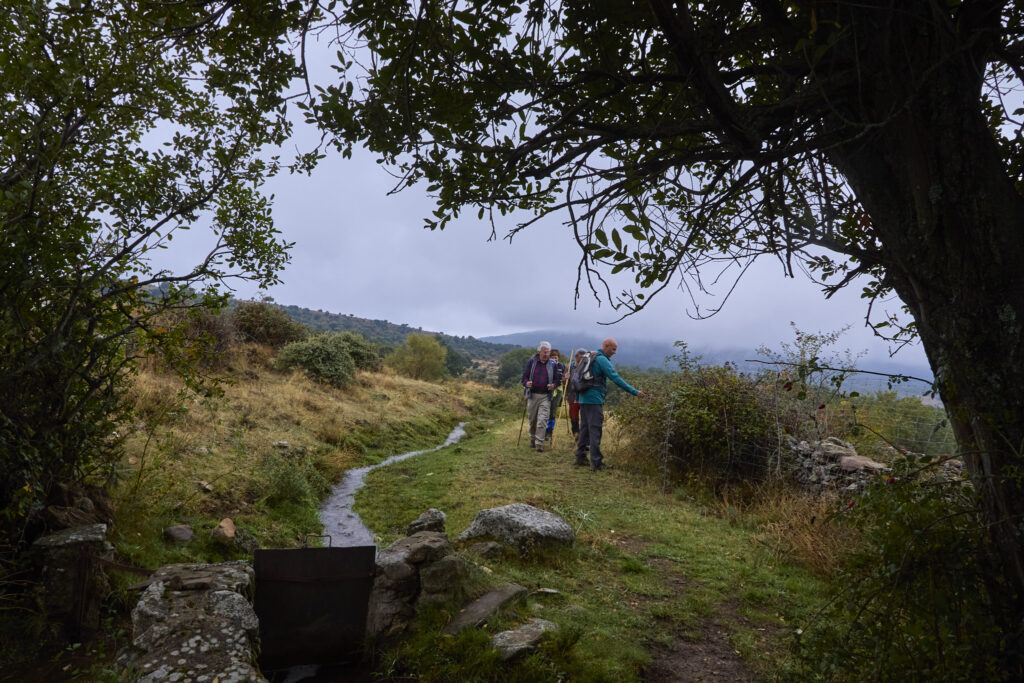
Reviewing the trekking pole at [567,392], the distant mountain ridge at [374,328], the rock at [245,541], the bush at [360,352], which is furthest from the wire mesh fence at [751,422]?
the distant mountain ridge at [374,328]

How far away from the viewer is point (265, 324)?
850 inches

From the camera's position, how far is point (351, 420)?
50.4ft

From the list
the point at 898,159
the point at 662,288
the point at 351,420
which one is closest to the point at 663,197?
the point at 662,288

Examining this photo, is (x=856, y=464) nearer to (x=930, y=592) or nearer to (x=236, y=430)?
(x=930, y=592)

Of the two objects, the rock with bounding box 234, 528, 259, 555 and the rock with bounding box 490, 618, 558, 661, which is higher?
the rock with bounding box 490, 618, 558, 661

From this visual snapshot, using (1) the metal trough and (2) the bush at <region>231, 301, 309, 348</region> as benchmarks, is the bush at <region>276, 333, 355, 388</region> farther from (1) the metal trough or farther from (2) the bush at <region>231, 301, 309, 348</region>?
(1) the metal trough

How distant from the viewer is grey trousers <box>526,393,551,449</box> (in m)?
12.7

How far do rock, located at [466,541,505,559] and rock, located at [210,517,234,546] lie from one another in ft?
9.01

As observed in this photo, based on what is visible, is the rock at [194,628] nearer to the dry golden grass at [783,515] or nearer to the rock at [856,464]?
the dry golden grass at [783,515]

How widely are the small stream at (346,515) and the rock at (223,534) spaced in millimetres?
1115

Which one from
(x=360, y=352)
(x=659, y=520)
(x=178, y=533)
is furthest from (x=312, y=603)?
(x=360, y=352)

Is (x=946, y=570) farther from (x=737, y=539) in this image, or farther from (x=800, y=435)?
(x=800, y=435)

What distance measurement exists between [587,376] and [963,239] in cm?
829

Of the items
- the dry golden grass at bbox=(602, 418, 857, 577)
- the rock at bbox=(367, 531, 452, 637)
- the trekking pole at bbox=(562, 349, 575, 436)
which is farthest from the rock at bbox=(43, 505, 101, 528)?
the trekking pole at bbox=(562, 349, 575, 436)
